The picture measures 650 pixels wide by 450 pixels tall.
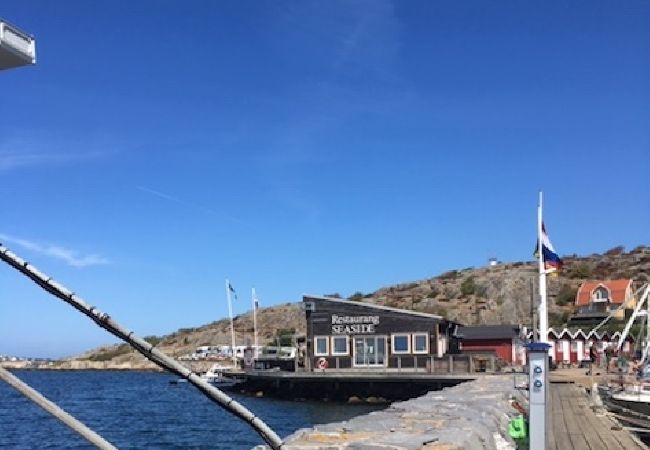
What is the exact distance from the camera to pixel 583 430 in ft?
49.9

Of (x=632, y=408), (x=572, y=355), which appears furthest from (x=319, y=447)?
(x=572, y=355)

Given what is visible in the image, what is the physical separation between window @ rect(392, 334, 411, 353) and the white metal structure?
40092 mm

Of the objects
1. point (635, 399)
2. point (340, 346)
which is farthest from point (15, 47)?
point (340, 346)

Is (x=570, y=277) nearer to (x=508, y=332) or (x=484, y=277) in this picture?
(x=484, y=277)

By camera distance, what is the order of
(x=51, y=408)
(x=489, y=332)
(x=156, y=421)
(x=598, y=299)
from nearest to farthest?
1. (x=51, y=408)
2. (x=156, y=421)
3. (x=489, y=332)
4. (x=598, y=299)

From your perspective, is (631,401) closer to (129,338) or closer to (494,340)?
(129,338)

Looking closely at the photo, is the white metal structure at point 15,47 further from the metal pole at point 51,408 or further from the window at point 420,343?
the window at point 420,343

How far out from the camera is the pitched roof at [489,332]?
50.8 meters

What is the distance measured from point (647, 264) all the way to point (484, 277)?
21475 mm

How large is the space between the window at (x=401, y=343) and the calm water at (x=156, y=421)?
534cm

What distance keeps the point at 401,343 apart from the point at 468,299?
5406cm

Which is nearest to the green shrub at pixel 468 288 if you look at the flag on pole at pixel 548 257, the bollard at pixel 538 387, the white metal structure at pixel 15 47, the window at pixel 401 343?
the window at pixel 401 343

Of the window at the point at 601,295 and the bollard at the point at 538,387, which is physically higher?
the window at the point at 601,295

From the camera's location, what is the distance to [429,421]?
27.2ft
